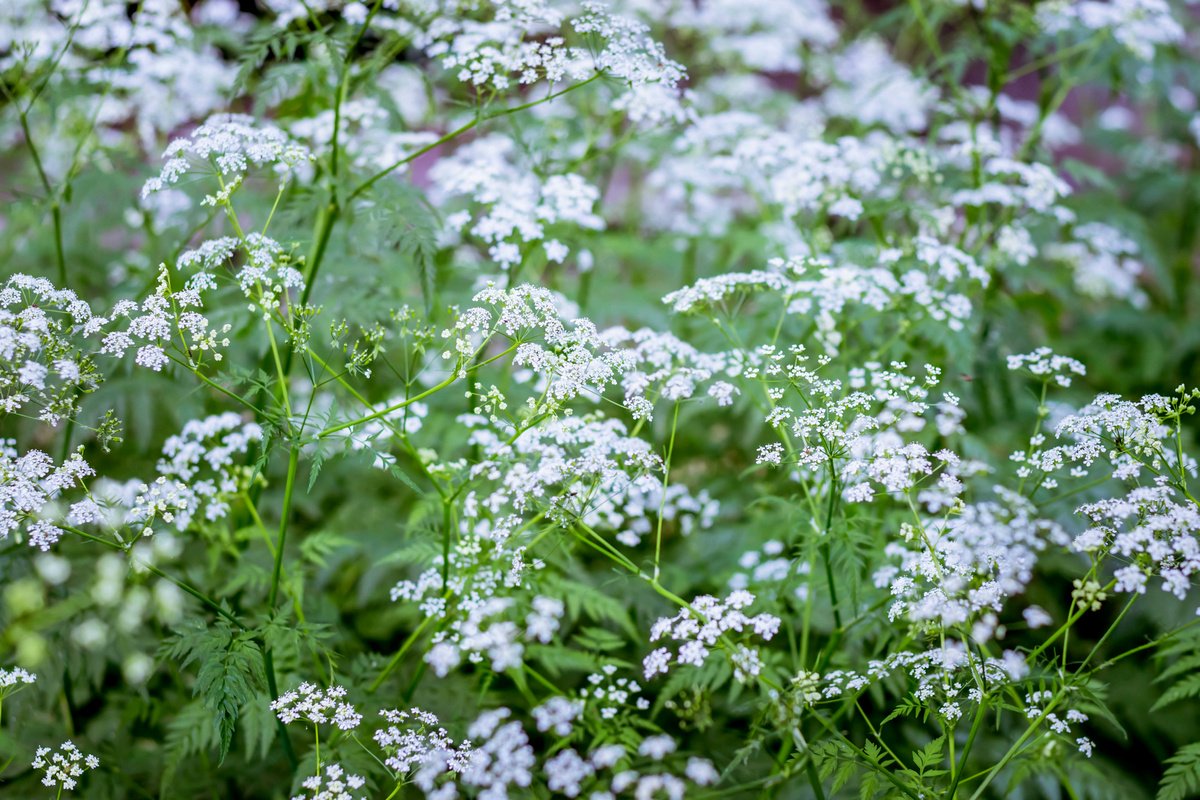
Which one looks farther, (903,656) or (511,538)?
(511,538)

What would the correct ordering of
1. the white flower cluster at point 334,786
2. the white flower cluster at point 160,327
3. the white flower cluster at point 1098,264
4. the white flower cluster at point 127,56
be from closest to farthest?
the white flower cluster at point 334,786, the white flower cluster at point 160,327, the white flower cluster at point 127,56, the white flower cluster at point 1098,264

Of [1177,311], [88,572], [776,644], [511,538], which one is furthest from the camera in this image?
[1177,311]

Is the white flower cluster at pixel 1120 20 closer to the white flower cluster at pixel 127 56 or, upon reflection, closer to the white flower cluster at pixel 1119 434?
the white flower cluster at pixel 1119 434

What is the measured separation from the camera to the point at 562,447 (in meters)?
3.59

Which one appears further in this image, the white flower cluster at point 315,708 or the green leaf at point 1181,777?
the green leaf at point 1181,777

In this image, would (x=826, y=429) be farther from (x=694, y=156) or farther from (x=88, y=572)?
(x=694, y=156)

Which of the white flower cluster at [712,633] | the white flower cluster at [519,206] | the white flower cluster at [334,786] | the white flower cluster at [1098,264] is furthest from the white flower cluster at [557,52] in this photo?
the white flower cluster at [1098,264]

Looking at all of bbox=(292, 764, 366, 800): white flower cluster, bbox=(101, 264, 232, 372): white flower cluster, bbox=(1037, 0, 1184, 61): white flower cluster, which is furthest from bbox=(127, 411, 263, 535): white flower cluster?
bbox=(1037, 0, 1184, 61): white flower cluster

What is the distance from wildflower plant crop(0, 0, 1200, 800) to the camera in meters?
2.83

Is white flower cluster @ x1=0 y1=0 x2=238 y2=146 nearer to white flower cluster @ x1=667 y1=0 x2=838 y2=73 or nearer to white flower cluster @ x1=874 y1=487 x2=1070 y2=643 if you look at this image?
white flower cluster @ x1=667 y1=0 x2=838 y2=73

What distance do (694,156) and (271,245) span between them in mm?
3564

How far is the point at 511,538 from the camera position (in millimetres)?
3238

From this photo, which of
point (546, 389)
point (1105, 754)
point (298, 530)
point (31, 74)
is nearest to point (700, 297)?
point (546, 389)

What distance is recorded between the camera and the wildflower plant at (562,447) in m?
2.83
